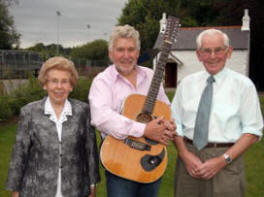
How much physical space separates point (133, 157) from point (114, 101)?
0.51 m

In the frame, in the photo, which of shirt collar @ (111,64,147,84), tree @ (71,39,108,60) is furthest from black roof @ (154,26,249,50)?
tree @ (71,39,108,60)

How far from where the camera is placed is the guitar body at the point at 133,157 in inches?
113

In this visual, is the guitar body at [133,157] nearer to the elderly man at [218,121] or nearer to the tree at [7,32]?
the elderly man at [218,121]

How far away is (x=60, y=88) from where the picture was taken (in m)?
2.88

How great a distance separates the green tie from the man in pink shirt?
210 millimetres

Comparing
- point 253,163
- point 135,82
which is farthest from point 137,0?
point 135,82

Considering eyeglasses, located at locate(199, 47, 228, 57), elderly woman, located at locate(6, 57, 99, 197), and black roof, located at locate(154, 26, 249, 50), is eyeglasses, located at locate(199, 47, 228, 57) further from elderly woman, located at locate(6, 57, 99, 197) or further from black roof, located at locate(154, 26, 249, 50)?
black roof, located at locate(154, 26, 249, 50)

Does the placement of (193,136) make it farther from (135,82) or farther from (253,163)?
(253,163)

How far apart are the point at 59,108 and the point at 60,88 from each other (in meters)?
0.20

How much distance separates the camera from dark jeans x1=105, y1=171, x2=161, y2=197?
2.93 meters

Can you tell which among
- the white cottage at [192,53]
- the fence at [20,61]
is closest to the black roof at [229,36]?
the white cottage at [192,53]

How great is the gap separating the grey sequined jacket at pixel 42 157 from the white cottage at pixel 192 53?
24.5m

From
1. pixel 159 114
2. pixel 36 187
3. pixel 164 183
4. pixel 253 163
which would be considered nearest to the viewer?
pixel 36 187

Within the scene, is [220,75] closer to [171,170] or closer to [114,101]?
[114,101]
